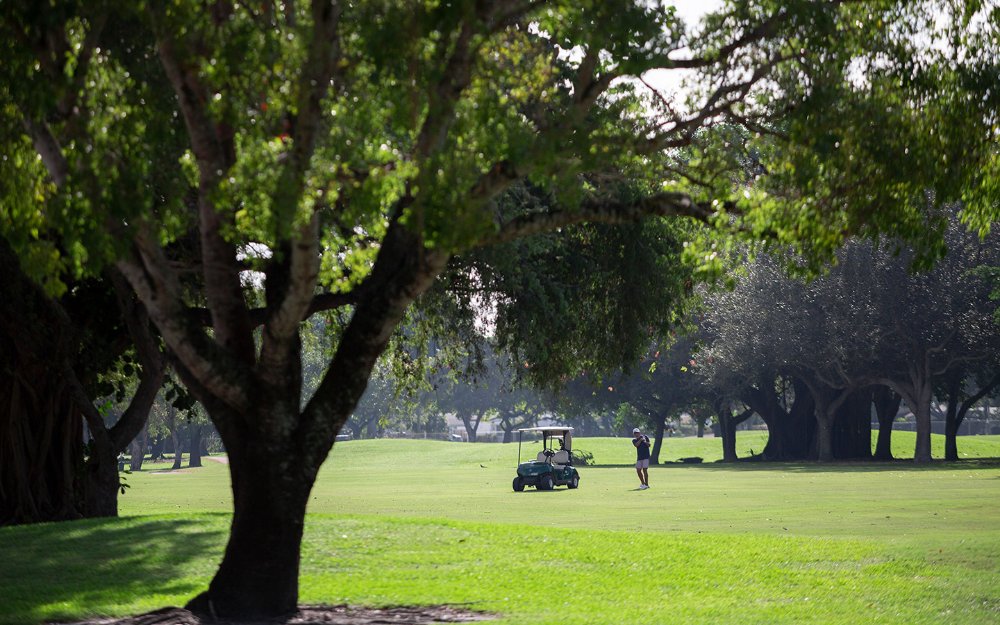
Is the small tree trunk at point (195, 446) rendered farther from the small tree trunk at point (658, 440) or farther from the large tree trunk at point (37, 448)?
the large tree trunk at point (37, 448)

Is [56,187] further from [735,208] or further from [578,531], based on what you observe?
[578,531]

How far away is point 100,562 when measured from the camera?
14.9 m

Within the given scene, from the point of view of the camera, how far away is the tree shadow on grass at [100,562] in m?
12.5

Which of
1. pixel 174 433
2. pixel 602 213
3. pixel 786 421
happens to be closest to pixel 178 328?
pixel 602 213

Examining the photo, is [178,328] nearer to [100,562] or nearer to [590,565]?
[100,562]

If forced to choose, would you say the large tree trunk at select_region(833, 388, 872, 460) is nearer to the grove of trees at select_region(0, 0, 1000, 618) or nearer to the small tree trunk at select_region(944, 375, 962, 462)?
the small tree trunk at select_region(944, 375, 962, 462)

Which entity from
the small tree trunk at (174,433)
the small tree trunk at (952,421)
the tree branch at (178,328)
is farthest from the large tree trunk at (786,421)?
the tree branch at (178,328)

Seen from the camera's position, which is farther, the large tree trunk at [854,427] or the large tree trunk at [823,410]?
Answer: the large tree trunk at [854,427]

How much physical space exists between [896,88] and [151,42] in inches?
279

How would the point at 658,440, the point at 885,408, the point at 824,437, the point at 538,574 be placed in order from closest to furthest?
the point at 538,574, the point at 824,437, the point at 885,408, the point at 658,440

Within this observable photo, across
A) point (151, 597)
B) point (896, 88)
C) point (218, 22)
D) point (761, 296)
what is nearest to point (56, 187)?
point (218, 22)

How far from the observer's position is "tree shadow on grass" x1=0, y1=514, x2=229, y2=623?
41.1 feet

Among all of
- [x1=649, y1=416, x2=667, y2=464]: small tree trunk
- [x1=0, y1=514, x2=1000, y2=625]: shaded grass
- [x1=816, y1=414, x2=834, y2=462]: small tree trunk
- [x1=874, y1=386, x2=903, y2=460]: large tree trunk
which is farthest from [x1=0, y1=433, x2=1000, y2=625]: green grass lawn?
[x1=649, y1=416, x2=667, y2=464]: small tree trunk

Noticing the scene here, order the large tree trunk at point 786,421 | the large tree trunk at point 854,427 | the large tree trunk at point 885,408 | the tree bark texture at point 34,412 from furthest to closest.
A: the large tree trunk at point 786,421, the large tree trunk at point 885,408, the large tree trunk at point 854,427, the tree bark texture at point 34,412
